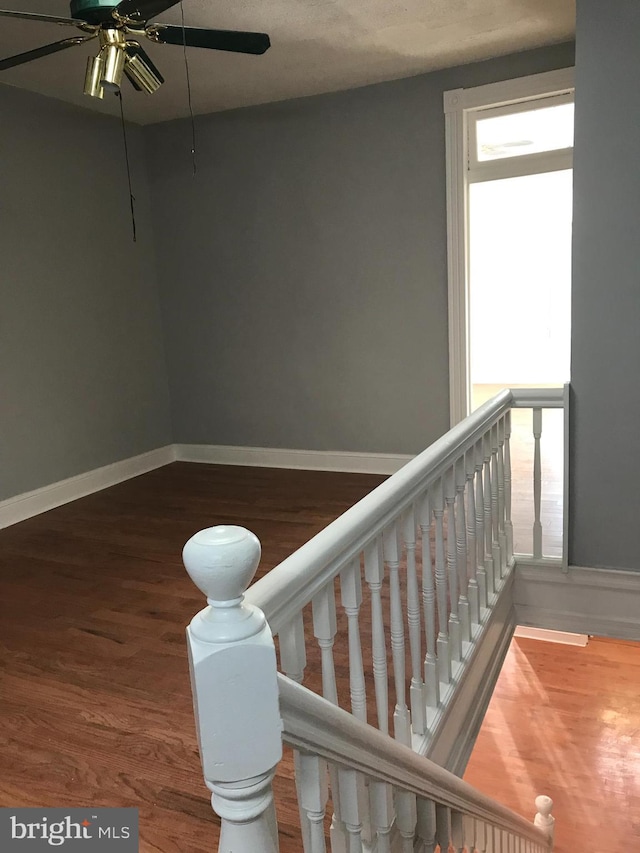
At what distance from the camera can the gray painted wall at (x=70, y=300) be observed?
13.4 feet

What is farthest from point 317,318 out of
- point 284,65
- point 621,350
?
point 621,350

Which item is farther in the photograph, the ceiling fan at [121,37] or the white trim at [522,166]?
the white trim at [522,166]

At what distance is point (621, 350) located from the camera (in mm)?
2824

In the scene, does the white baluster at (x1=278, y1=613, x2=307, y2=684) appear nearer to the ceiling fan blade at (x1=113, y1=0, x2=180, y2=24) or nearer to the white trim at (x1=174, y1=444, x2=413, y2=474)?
the ceiling fan blade at (x1=113, y1=0, x2=180, y2=24)

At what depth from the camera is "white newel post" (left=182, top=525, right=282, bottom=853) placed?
25.9 inches

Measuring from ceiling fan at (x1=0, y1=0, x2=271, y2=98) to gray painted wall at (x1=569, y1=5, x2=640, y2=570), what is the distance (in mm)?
1338

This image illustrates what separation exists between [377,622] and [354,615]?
220 millimetres

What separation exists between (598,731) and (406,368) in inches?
98.3

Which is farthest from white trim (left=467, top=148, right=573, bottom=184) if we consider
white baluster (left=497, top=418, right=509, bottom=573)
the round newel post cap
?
the round newel post cap

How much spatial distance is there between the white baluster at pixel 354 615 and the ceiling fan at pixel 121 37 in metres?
1.83

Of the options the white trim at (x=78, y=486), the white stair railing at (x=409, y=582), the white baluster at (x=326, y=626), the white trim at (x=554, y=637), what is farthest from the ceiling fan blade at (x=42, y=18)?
the white trim at (x=554, y=637)

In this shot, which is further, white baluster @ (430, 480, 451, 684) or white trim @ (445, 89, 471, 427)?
white trim @ (445, 89, 471, 427)

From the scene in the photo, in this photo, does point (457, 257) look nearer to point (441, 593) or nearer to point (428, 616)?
point (441, 593)

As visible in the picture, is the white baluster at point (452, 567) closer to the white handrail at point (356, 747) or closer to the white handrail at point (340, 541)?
the white handrail at point (340, 541)
